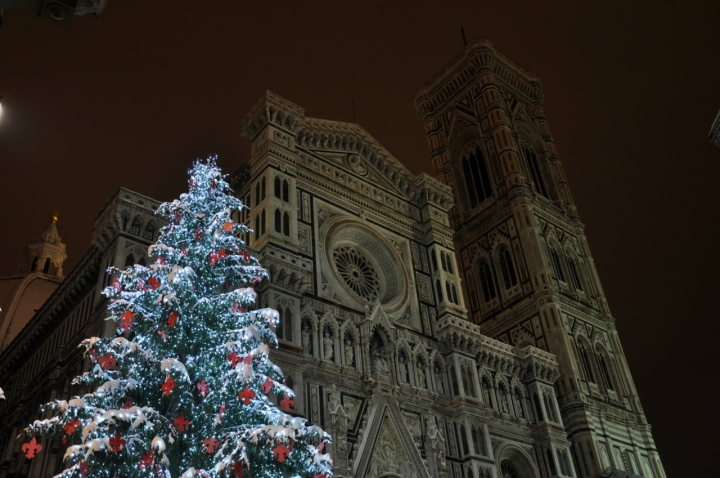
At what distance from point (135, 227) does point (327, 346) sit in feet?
21.6

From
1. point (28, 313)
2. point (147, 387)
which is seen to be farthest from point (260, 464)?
point (28, 313)

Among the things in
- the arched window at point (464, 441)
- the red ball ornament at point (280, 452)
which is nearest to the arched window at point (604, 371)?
the arched window at point (464, 441)

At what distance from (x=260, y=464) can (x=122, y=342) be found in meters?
2.96

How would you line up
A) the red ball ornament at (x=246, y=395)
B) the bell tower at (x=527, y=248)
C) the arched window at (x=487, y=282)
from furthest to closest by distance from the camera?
the arched window at (x=487, y=282) → the bell tower at (x=527, y=248) → the red ball ornament at (x=246, y=395)

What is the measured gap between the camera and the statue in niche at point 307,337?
1950cm

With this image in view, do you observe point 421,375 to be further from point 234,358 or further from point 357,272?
point 234,358

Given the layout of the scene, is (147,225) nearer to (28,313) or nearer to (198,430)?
(198,430)

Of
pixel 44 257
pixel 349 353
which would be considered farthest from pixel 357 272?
pixel 44 257

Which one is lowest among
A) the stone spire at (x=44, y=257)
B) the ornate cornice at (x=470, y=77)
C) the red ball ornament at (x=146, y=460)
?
the red ball ornament at (x=146, y=460)

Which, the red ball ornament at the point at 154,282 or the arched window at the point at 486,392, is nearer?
the red ball ornament at the point at 154,282

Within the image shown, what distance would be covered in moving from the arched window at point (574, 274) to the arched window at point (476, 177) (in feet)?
18.8

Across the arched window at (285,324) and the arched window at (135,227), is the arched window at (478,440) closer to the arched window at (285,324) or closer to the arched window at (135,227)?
the arched window at (285,324)

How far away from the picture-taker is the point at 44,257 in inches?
2008

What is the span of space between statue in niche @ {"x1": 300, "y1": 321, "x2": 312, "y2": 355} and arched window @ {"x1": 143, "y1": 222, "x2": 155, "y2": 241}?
5.13 meters
